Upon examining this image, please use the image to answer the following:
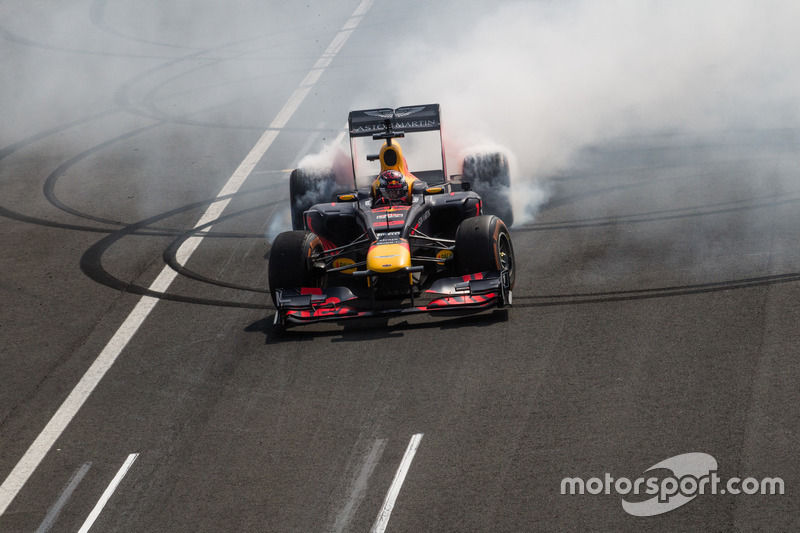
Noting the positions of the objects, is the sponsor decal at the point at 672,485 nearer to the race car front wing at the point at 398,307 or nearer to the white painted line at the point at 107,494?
the race car front wing at the point at 398,307

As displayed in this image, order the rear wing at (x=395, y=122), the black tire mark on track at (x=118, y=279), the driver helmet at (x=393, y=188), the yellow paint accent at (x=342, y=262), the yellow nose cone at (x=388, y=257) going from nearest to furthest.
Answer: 1. the yellow nose cone at (x=388, y=257)
2. the yellow paint accent at (x=342, y=262)
3. the black tire mark on track at (x=118, y=279)
4. the driver helmet at (x=393, y=188)
5. the rear wing at (x=395, y=122)

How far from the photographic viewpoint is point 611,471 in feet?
28.2

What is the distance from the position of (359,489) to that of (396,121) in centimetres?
725

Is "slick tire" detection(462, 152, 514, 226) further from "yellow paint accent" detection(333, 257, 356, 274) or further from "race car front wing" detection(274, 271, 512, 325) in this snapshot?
"race car front wing" detection(274, 271, 512, 325)

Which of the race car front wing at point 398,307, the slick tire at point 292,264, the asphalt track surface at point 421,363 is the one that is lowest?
the asphalt track surface at point 421,363

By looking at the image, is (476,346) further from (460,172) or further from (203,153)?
(203,153)

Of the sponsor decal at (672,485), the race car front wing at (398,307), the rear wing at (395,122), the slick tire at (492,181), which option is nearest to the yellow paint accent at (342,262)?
the race car front wing at (398,307)

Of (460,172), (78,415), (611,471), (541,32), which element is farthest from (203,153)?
(611,471)

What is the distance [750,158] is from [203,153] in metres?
10.1

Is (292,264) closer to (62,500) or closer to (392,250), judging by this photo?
(392,250)

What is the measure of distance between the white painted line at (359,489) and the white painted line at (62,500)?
2.39 m

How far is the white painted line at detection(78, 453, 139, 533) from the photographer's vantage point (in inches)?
338

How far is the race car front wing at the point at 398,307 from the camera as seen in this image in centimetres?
1178

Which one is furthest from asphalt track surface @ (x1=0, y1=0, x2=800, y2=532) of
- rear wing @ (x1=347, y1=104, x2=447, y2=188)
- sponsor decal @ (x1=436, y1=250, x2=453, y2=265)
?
rear wing @ (x1=347, y1=104, x2=447, y2=188)
